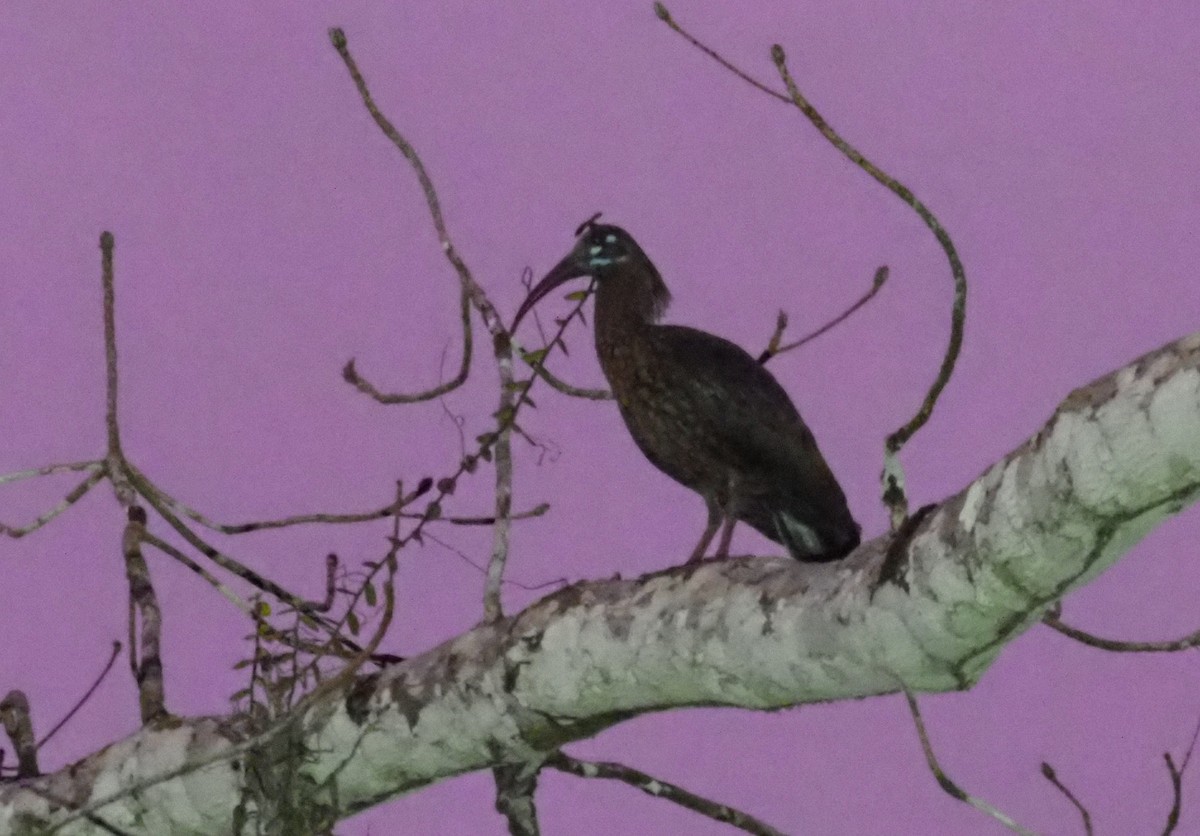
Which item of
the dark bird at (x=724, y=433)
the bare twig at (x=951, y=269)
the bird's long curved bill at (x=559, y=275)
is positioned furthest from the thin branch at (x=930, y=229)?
the bird's long curved bill at (x=559, y=275)

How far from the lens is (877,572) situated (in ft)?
8.83

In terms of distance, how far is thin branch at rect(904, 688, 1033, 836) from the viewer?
2637mm

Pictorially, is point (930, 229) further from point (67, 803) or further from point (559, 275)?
point (559, 275)

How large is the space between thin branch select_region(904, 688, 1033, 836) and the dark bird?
Result: 1430 millimetres

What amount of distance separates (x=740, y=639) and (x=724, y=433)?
144 cm

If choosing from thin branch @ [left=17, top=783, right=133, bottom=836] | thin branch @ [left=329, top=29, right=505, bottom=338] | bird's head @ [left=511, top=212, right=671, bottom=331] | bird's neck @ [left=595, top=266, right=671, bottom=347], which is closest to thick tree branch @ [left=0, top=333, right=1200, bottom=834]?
thin branch @ [left=17, top=783, right=133, bottom=836]

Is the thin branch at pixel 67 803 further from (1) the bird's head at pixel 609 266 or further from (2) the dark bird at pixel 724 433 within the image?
(1) the bird's head at pixel 609 266

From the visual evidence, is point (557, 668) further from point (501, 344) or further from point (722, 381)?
point (722, 381)

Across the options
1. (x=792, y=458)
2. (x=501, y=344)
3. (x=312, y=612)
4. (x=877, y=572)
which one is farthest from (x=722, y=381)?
(x=877, y=572)

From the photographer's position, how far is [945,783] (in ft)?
8.81

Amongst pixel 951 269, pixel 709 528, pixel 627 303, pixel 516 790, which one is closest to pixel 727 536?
pixel 709 528

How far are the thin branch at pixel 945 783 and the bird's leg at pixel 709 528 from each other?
5.53 feet

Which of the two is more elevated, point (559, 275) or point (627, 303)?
point (559, 275)

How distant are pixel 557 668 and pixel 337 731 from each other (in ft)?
1.49
